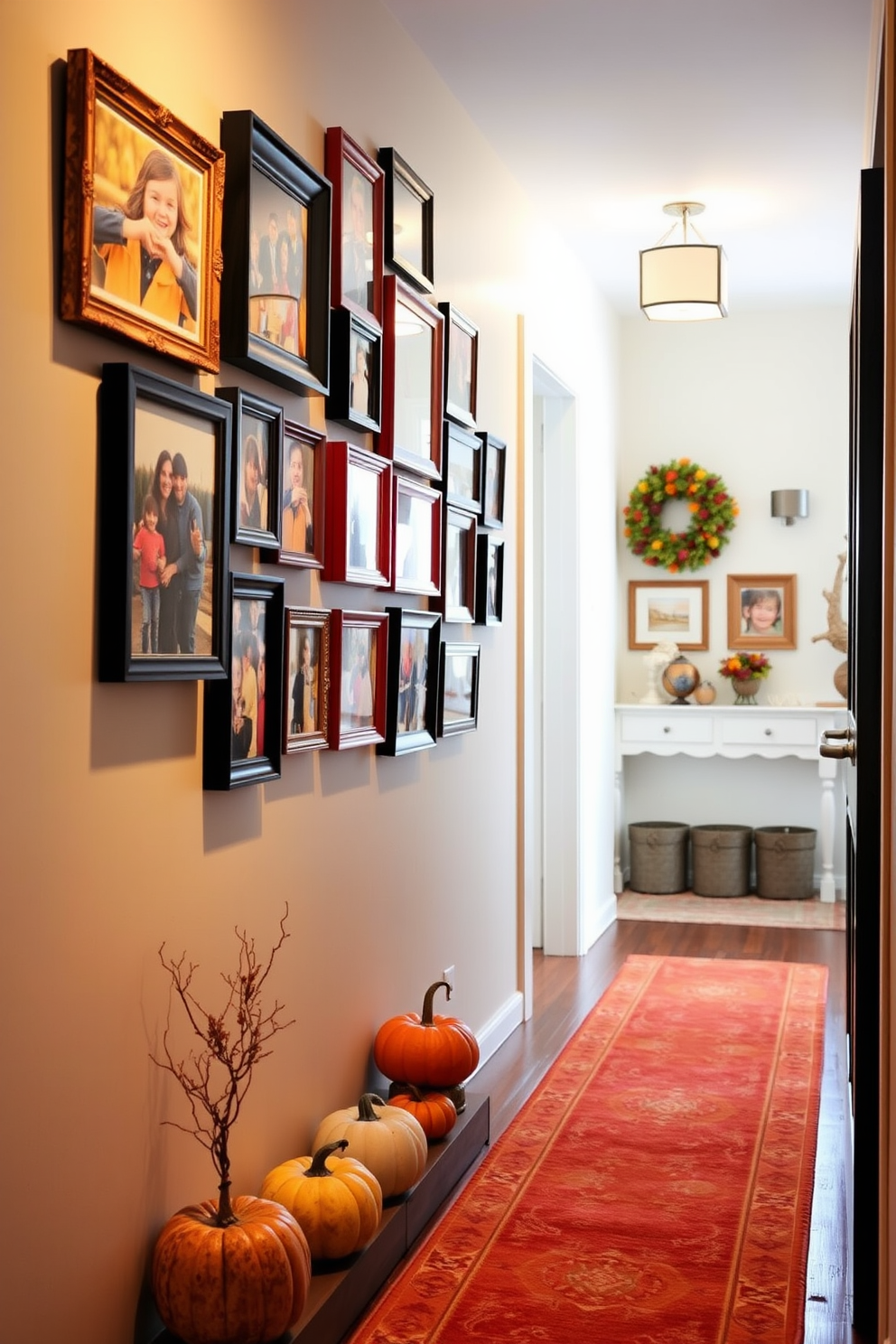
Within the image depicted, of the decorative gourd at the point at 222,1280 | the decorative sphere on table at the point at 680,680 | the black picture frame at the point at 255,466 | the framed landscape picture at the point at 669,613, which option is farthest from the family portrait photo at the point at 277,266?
the framed landscape picture at the point at 669,613

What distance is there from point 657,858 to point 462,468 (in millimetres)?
3285

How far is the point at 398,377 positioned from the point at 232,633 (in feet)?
3.55

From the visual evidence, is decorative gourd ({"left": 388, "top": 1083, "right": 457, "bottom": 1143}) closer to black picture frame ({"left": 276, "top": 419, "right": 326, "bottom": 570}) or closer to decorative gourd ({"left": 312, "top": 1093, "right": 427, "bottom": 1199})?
decorative gourd ({"left": 312, "top": 1093, "right": 427, "bottom": 1199})

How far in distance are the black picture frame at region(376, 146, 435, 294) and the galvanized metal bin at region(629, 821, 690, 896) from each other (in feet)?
12.0

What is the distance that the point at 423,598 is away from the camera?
3.54 m

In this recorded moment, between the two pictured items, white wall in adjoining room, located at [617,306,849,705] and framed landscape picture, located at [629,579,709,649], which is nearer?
white wall in adjoining room, located at [617,306,849,705]

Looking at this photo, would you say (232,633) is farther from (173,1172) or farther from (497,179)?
(497,179)

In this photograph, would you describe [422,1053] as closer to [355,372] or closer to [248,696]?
[248,696]

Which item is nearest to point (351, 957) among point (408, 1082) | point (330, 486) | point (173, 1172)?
point (408, 1082)

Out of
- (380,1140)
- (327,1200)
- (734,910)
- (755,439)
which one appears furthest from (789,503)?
(327,1200)

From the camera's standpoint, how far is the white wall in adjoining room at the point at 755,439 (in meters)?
6.51

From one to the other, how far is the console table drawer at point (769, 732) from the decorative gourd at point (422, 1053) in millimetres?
3535

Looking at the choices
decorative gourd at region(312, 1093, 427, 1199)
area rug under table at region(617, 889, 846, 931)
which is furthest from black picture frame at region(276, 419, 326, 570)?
area rug under table at region(617, 889, 846, 931)

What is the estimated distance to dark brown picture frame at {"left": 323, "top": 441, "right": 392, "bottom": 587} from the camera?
2779 mm
